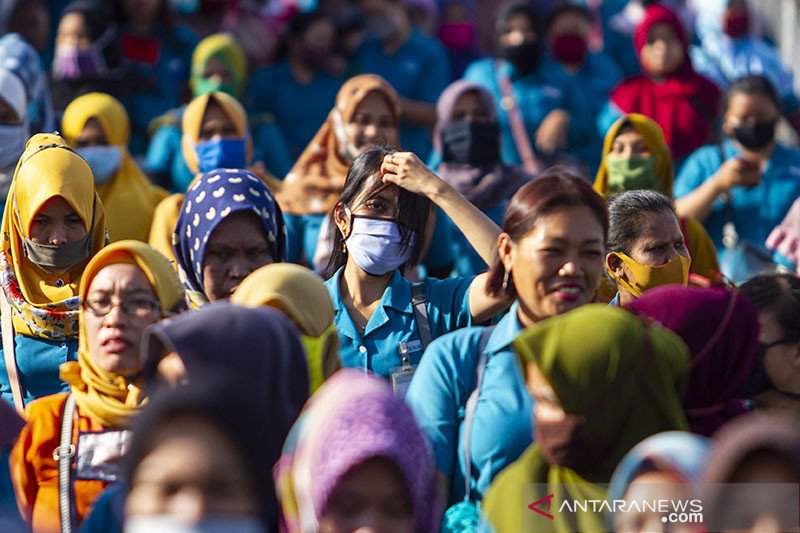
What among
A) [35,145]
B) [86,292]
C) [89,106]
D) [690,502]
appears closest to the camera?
[690,502]

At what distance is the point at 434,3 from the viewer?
12844 mm

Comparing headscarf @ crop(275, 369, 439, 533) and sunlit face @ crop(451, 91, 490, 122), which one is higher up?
sunlit face @ crop(451, 91, 490, 122)

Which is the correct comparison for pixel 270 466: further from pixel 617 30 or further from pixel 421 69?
pixel 617 30

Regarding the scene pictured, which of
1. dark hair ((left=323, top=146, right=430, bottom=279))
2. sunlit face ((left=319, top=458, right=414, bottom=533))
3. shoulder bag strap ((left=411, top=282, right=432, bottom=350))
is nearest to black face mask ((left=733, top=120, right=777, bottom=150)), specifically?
dark hair ((left=323, top=146, right=430, bottom=279))

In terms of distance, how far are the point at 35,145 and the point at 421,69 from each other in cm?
503

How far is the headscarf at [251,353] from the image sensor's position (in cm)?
402

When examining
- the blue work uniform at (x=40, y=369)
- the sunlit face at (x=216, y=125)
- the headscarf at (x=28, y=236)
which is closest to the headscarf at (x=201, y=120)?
the sunlit face at (x=216, y=125)

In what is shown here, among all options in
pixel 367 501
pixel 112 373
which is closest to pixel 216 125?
pixel 112 373

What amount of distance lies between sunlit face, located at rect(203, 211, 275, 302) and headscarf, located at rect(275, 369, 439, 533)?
6.10 ft

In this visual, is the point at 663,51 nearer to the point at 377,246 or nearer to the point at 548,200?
the point at 377,246

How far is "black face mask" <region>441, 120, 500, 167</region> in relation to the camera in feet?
28.6

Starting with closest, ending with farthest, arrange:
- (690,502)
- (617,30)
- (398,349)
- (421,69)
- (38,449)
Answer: (690,502) < (38,449) < (398,349) < (421,69) < (617,30)

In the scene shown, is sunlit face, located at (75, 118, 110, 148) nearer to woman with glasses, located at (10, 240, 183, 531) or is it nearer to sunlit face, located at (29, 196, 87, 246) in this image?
sunlit face, located at (29, 196, 87, 246)

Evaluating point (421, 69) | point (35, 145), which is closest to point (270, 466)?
point (35, 145)
